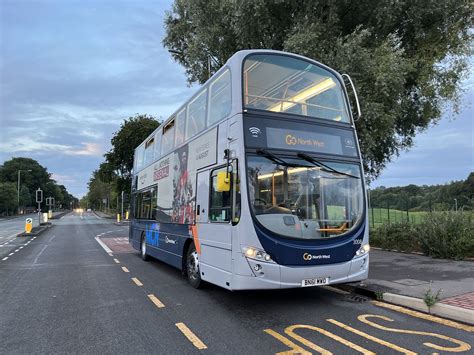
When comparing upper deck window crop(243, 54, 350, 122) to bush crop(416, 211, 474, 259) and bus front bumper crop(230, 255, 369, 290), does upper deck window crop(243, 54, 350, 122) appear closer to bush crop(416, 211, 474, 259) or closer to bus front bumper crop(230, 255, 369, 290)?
bus front bumper crop(230, 255, 369, 290)

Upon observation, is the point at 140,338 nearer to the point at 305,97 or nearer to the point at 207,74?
the point at 305,97

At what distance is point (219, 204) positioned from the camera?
7562 mm

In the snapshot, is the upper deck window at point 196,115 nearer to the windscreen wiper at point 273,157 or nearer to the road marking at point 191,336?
the windscreen wiper at point 273,157

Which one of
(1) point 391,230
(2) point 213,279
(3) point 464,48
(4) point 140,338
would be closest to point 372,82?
(3) point 464,48

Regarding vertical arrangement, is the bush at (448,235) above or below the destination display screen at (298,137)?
below

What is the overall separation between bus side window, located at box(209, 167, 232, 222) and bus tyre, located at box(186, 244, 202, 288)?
1291 mm

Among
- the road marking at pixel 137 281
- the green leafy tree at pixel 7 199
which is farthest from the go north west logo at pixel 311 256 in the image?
the green leafy tree at pixel 7 199

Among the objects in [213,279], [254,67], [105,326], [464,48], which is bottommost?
[105,326]

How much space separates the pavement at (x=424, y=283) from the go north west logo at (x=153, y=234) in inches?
234

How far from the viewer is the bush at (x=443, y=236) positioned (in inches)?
440

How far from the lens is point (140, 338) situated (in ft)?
18.8

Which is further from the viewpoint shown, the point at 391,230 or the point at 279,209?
the point at 391,230

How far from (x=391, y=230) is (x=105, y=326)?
10.8 meters

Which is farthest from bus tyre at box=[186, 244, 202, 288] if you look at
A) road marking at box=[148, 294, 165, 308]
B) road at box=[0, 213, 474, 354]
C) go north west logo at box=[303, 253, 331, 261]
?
go north west logo at box=[303, 253, 331, 261]
